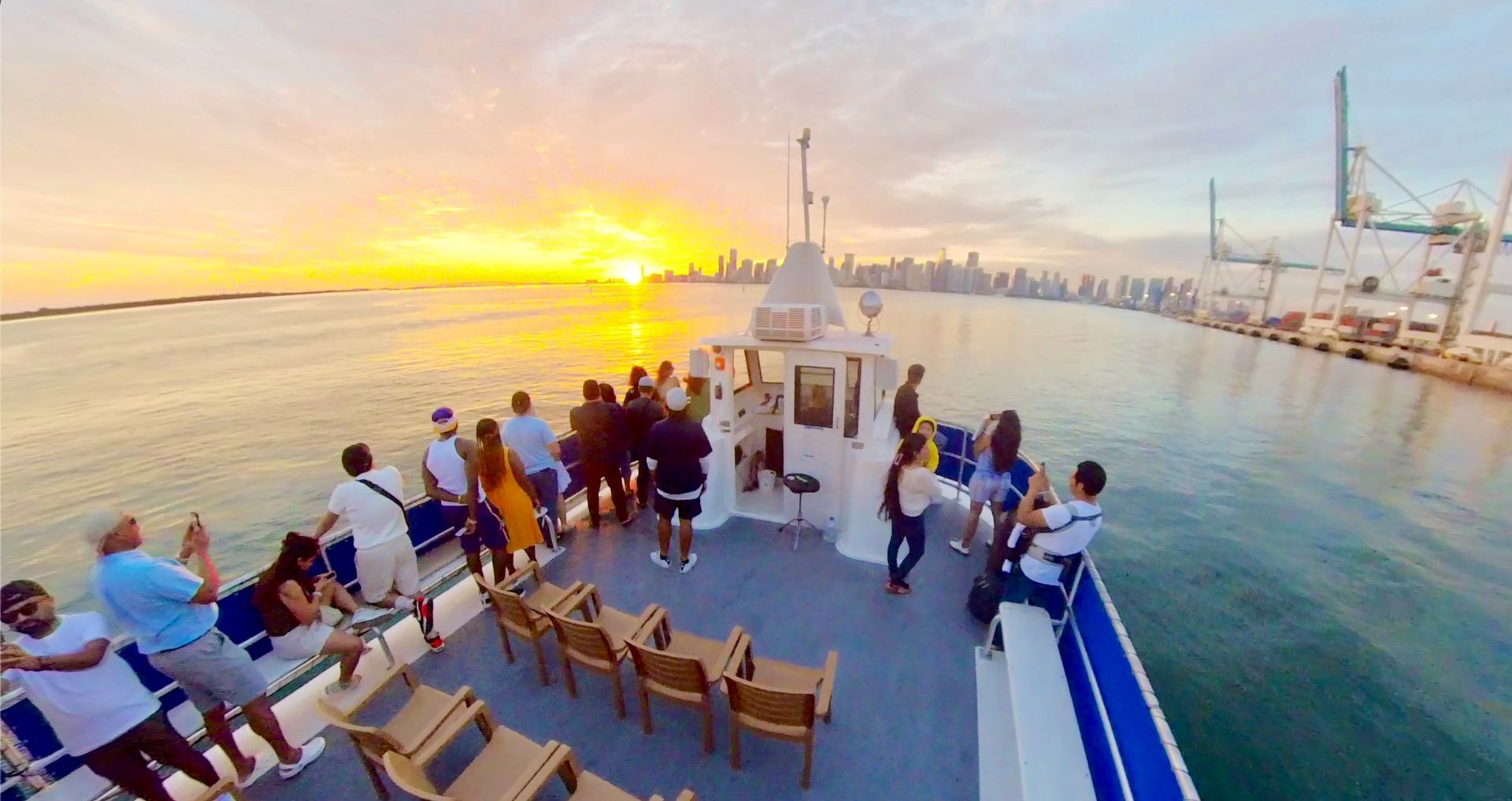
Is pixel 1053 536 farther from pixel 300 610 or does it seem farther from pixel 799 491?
pixel 300 610

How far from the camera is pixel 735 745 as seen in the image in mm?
2992

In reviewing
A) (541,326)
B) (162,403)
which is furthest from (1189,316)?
(162,403)

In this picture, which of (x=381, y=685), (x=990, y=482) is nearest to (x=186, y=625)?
(x=381, y=685)

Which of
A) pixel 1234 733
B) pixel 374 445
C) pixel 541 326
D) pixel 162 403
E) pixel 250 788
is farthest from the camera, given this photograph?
pixel 541 326

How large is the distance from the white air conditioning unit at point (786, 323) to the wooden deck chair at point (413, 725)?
390 cm

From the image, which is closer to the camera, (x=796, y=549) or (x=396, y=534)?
(x=396, y=534)

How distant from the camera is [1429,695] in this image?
7.56m

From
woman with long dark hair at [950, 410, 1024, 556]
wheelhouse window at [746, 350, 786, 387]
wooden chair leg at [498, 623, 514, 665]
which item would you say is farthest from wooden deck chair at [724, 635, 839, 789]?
wheelhouse window at [746, 350, 786, 387]

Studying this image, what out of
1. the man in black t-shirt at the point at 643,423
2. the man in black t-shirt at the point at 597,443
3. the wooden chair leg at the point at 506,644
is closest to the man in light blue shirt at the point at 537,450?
the man in black t-shirt at the point at 597,443

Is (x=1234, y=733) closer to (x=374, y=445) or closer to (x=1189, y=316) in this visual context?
(x=374, y=445)

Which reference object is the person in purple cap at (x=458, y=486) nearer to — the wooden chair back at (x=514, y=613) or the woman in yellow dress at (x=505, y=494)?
the woman in yellow dress at (x=505, y=494)

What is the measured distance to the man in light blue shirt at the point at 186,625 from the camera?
240 centimetres

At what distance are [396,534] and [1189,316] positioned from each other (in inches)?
5072

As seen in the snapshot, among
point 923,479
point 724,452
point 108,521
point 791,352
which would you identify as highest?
point 791,352
